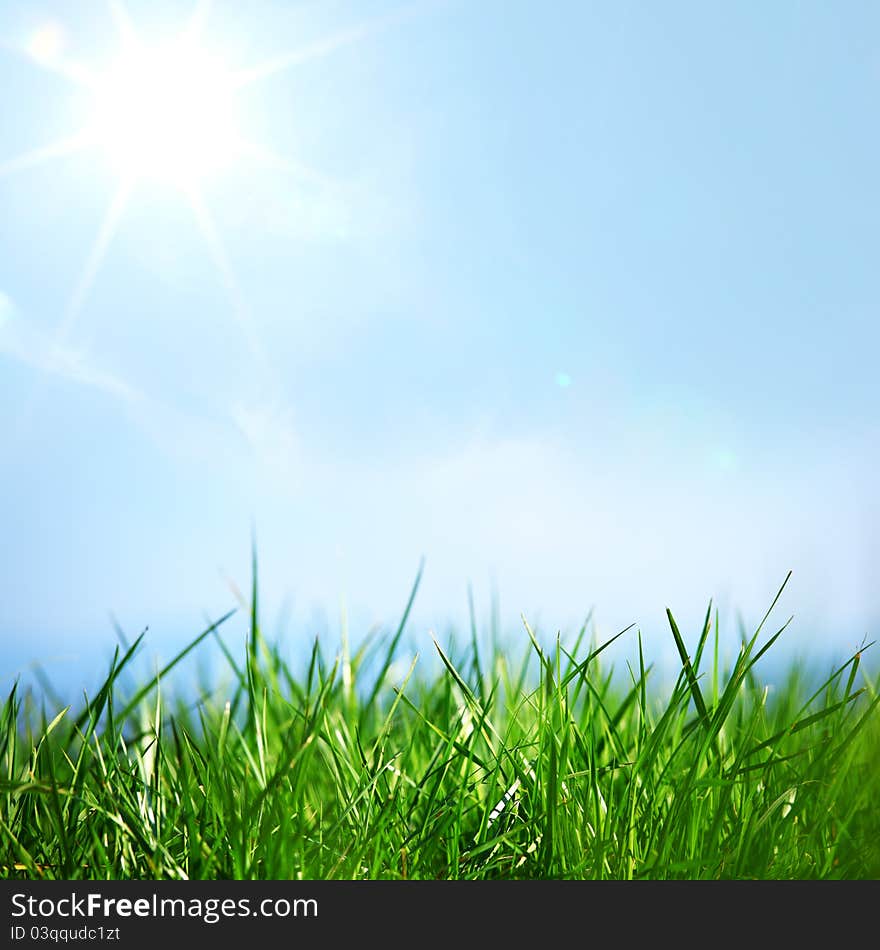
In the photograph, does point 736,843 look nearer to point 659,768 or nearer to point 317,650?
point 659,768

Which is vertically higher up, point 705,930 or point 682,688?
point 682,688

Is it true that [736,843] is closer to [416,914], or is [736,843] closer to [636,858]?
[636,858]

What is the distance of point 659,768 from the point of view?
2.87 ft

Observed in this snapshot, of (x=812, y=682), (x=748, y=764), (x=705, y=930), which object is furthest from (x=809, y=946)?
(x=812, y=682)

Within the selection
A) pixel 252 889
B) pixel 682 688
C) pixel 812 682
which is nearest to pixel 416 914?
pixel 252 889

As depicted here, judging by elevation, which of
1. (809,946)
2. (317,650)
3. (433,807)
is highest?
(317,650)

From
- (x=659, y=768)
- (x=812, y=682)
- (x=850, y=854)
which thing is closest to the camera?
(x=850, y=854)

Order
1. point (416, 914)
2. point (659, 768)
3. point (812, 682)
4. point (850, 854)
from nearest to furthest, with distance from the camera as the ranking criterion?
point (416, 914) → point (850, 854) → point (659, 768) → point (812, 682)

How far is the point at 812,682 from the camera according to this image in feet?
4.14

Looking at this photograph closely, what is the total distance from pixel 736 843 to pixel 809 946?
13 cm

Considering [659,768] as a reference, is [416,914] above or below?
below

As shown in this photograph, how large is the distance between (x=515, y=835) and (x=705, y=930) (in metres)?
0.22

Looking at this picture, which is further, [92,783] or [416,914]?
[92,783]

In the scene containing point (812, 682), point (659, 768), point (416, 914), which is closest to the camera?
point (416, 914)
